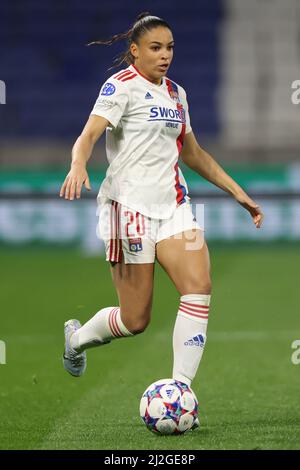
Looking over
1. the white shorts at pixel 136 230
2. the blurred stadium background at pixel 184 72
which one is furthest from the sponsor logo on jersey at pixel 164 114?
the blurred stadium background at pixel 184 72

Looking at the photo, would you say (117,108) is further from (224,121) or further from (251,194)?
(224,121)

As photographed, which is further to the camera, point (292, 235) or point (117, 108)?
point (292, 235)

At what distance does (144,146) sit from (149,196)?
275 mm

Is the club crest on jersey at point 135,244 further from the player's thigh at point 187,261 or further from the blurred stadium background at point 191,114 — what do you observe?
the blurred stadium background at point 191,114

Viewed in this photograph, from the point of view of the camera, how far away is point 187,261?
5750mm

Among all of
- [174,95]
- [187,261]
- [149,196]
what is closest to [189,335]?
[187,261]

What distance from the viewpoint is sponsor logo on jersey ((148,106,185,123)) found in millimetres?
5922

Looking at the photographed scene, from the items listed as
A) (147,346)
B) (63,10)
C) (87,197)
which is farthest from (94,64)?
(147,346)

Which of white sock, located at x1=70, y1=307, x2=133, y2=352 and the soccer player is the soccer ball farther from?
white sock, located at x1=70, y1=307, x2=133, y2=352

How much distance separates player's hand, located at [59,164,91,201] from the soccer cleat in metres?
1.65

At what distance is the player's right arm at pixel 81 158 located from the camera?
5.31 metres

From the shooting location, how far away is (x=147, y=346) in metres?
9.49

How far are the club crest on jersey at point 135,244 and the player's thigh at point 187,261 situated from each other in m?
0.12
